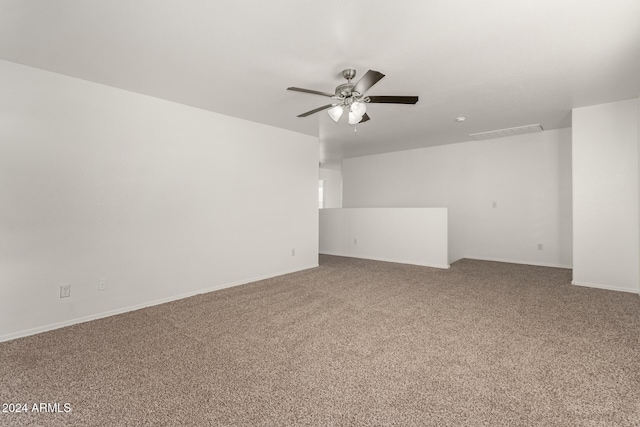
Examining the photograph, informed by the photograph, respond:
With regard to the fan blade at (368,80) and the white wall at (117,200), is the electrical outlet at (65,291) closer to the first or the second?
the white wall at (117,200)

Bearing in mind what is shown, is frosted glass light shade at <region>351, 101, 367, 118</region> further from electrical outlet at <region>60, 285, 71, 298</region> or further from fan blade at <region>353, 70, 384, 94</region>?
electrical outlet at <region>60, 285, 71, 298</region>

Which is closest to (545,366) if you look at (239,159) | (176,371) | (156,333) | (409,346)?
(409,346)

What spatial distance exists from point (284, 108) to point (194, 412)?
A: 3.34 m

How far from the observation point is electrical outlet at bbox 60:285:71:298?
9.28ft

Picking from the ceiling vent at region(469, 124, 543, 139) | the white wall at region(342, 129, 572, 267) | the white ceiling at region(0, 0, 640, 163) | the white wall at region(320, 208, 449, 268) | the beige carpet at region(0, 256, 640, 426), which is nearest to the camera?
the beige carpet at region(0, 256, 640, 426)

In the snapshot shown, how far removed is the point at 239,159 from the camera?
4.32 meters

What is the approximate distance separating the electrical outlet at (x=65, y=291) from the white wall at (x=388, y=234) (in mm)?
4761

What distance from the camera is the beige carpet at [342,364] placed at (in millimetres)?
1562

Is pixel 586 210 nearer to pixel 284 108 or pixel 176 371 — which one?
pixel 284 108

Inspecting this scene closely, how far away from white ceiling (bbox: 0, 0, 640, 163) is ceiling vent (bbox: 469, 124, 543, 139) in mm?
1092

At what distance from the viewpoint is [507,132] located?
5254 millimetres

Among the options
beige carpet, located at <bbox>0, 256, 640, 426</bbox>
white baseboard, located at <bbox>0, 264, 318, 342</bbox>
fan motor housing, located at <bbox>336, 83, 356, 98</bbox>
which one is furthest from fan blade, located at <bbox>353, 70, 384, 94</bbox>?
white baseboard, located at <bbox>0, 264, 318, 342</bbox>

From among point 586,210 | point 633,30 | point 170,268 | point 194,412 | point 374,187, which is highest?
point 633,30

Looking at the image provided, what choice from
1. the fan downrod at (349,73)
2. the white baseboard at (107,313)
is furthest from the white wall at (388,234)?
the fan downrod at (349,73)
